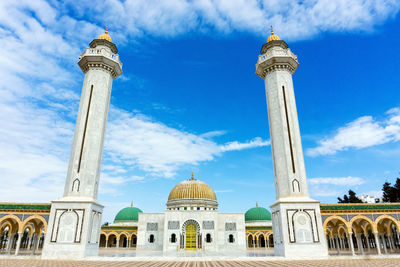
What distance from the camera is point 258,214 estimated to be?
162 ft

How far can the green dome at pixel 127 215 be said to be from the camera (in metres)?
50.8

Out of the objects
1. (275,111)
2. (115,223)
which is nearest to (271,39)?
(275,111)

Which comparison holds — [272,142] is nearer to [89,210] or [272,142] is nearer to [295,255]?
[295,255]

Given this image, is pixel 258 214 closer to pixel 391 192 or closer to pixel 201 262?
pixel 391 192

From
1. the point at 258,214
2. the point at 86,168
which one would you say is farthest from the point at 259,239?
the point at 86,168

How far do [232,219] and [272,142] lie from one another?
19.9 meters

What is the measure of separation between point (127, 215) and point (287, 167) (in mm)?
38963

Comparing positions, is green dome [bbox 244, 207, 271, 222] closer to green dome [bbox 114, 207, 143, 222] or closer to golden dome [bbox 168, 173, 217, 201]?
golden dome [bbox 168, 173, 217, 201]

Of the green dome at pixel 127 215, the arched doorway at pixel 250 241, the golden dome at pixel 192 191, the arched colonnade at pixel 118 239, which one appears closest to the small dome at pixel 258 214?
the arched doorway at pixel 250 241

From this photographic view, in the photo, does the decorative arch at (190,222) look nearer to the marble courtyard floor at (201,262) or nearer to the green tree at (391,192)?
the marble courtyard floor at (201,262)

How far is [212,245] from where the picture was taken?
34969 mm

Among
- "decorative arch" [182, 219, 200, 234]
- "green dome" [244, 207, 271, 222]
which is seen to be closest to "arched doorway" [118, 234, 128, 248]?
"decorative arch" [182, 219, 200, 234]

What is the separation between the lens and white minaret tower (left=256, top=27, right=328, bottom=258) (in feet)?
61.5

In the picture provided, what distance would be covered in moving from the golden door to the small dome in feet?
57.0
